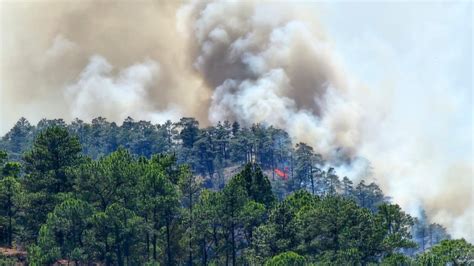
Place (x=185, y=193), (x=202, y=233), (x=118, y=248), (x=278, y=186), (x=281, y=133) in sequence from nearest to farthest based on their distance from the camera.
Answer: (x=118, y=248), (x=202, y=233), (x=185, y=193), (x=278, y=186), (x=281, y=133)

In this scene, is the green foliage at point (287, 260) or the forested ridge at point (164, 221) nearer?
the green foliage at point (287, 260)

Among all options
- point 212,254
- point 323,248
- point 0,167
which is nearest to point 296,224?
point 323,248

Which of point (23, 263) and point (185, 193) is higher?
point (185, 193)

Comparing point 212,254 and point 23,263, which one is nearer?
point 23,263

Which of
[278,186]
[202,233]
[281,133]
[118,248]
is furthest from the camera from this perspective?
[281,133]

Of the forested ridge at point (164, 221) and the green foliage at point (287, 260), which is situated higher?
the forested ridge at point (164, 221)

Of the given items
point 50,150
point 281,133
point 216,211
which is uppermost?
point 281,133

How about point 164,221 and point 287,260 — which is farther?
point 164,221

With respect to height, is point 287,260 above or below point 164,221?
below

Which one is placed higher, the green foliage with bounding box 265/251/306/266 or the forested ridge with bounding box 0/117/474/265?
the forested ridge with bounding box 0/117/474/265

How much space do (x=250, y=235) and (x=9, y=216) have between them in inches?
1027

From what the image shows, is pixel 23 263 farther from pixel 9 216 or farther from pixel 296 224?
pixel 296 224

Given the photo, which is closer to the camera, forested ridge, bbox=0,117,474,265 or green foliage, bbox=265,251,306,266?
green foliage, bbox=265,251,306,266

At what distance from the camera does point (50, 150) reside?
257 ft
